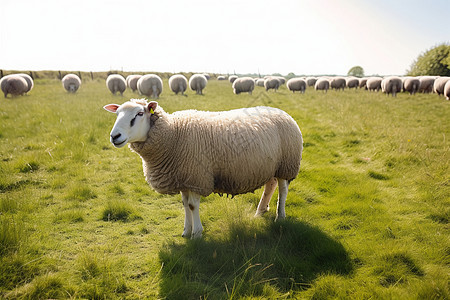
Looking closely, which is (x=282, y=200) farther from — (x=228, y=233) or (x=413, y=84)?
(x=413, y=84)

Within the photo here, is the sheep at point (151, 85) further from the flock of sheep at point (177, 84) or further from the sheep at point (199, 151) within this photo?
the sheep at point (199, 151)

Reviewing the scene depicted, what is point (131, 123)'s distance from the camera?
121 inches

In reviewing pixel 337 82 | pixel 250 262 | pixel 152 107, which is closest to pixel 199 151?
pixel 152 107

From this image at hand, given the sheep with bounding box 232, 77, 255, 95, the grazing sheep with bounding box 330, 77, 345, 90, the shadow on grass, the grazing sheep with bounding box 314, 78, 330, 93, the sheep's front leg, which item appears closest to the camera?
the shadow on grass

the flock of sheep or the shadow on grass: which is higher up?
the flock of sheep

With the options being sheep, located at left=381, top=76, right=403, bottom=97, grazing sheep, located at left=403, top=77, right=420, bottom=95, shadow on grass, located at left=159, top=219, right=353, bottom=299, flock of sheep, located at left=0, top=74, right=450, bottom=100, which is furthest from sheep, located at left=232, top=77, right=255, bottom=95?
shadow on grass, located at left=159, top=219, right=353, bottom=299

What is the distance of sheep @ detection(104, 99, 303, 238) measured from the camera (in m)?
3.33

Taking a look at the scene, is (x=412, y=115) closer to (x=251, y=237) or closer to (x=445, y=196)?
(x=445, y=196)

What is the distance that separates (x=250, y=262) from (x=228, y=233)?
25.4 inches

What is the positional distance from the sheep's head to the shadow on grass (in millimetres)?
1436

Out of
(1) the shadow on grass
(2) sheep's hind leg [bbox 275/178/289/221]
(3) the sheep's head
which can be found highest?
(3) the sheep's head

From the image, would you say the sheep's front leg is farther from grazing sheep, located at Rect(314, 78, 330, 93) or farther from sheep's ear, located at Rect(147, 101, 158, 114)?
grazing sheep, located at Rect(314, 78, 330, 93)

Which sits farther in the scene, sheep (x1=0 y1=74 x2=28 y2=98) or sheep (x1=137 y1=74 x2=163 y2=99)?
sheep (x1=137 y1=74 x2=163 y2=99)

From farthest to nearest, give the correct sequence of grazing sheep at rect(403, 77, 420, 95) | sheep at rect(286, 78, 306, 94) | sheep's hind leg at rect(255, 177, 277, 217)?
sheep at rect(286, 78, 306, 94) < grazing sheep at rect(403, 77, 420, 95) < sheep's hind leg at rect(255, 177, 277, 217)
